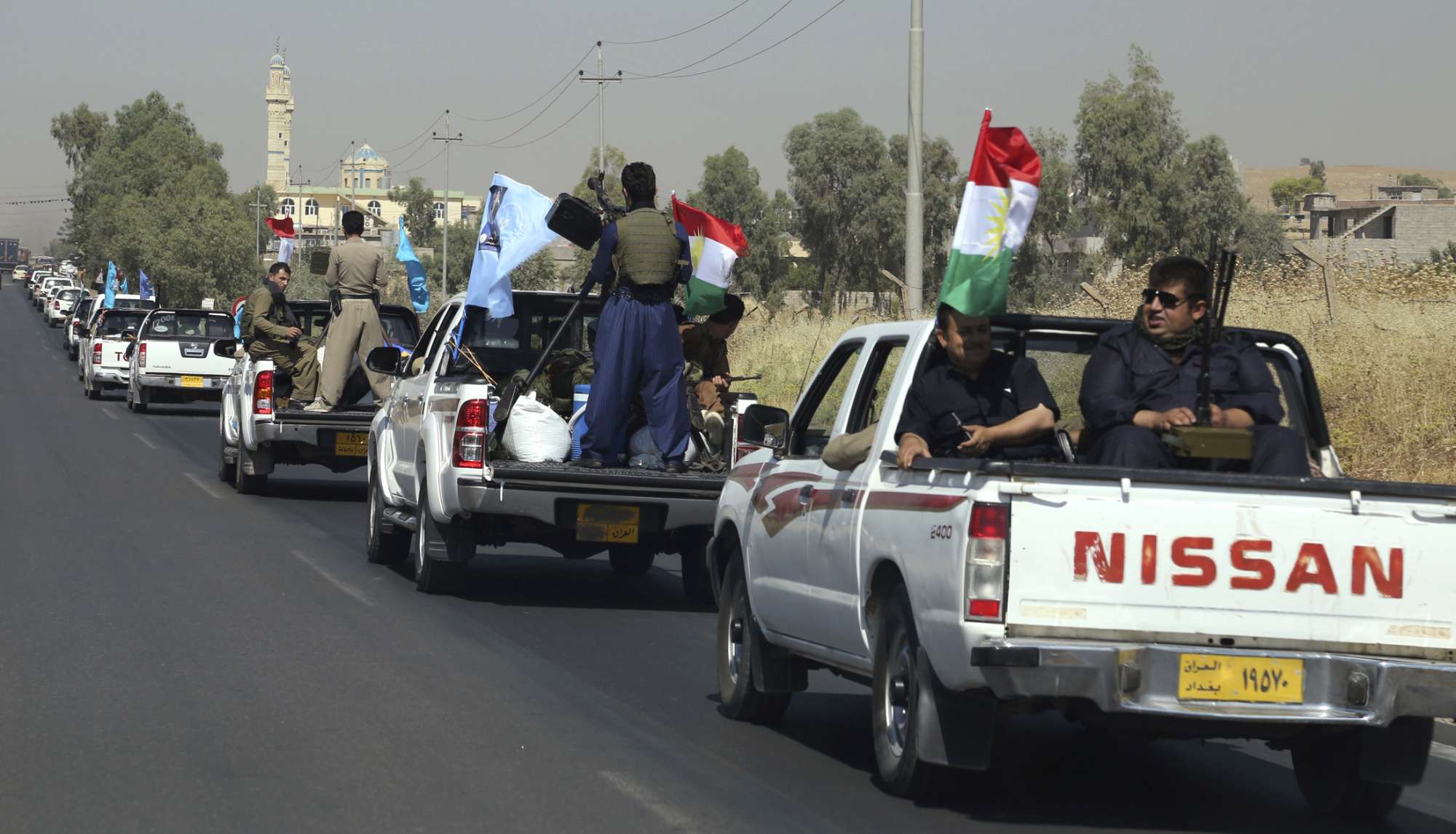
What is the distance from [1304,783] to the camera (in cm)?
704

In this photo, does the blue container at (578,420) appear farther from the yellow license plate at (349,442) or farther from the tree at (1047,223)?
the tree at (1047,223)

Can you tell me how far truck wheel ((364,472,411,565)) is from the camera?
13.8 meters

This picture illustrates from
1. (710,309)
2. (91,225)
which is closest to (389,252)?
(91,225)

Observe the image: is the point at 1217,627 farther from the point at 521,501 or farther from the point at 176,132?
the point at 176,132

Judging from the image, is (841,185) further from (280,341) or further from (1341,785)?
(1341,785)

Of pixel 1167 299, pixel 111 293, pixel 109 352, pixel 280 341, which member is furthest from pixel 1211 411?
pixel 111 293

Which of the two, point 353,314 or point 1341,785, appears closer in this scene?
point 1341,785

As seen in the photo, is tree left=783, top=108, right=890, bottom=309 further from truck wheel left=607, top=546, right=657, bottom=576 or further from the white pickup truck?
the white pickup truck

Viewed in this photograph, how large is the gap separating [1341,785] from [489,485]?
5.99 meters

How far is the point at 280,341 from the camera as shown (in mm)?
18828

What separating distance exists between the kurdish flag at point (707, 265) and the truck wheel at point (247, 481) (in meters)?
8.07

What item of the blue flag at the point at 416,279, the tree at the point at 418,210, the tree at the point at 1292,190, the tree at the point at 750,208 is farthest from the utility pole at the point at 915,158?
the tree at the point at 1292,190

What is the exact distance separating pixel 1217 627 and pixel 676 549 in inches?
269

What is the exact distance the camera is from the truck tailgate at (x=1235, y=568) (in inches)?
233
